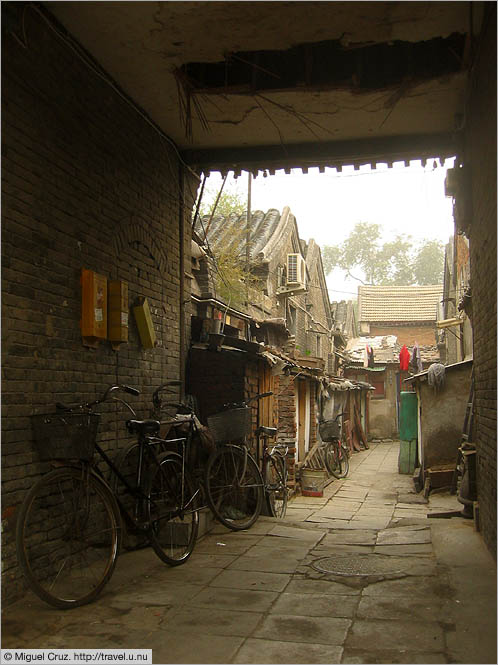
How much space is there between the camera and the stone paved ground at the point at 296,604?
10.8 ft

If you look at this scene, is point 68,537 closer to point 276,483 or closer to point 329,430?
point 276,483

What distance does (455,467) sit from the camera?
423 inches

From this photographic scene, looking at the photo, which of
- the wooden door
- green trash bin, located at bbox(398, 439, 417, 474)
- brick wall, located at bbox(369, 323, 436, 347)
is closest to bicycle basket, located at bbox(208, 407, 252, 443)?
the wooden door

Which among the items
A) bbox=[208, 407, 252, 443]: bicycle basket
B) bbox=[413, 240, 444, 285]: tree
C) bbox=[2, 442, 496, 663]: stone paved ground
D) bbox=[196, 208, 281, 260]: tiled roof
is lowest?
bbox=[2, 442, 496, 663]: stone paved ground

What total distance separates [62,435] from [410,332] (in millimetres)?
35450

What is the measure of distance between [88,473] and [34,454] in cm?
40

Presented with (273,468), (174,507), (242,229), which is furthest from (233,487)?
(242,229)

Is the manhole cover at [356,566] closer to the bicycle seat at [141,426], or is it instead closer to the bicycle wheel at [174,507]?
the bicycle wheel at [174,507]

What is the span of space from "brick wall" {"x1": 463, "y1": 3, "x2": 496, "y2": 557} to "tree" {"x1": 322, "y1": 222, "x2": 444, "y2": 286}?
170ft

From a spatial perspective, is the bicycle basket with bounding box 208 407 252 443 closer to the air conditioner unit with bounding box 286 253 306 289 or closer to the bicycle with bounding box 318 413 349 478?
the bicycle with bounding box 318 413 349 478

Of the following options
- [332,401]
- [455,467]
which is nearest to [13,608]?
[455,467]

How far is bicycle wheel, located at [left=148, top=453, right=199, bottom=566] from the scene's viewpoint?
5199mm

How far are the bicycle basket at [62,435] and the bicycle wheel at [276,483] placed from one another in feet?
12.0

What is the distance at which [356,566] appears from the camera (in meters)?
5.06
